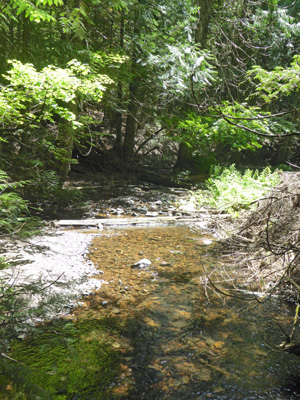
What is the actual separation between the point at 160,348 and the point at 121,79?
371 inches

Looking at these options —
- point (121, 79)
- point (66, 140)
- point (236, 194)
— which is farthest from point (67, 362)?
point (121, 79)

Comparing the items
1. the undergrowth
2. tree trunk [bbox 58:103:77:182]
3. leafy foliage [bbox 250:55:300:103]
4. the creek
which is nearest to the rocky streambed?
the creek

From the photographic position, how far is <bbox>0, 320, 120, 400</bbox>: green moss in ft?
8.18

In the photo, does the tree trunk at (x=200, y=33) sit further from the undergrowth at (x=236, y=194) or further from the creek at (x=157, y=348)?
the creek at (x=157, y=348)

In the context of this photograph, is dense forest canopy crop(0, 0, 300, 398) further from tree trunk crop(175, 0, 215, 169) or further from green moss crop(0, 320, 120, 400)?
green moss crop(0, 320, 120, 400)

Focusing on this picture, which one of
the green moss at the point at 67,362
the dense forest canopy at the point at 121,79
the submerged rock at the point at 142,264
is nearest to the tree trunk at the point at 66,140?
the dense forest canopy at the point at 121,79

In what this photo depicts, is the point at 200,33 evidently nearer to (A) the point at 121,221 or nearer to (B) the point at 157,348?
(A) the point at 121,221

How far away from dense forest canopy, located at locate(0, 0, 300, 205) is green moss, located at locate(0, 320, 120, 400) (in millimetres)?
3384

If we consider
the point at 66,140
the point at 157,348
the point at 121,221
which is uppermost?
the point at 66,140

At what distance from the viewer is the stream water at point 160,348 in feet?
8.48

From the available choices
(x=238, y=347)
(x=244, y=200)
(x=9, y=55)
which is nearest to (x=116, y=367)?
(x=238, y=347)

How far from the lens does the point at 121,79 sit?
10.5 meters

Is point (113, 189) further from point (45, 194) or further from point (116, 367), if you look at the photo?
point (116, 367)

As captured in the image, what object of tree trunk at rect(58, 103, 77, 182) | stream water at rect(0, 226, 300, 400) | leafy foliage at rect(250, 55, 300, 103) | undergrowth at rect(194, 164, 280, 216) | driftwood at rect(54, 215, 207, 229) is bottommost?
stream water at rect(0, 226, 300, 400)
